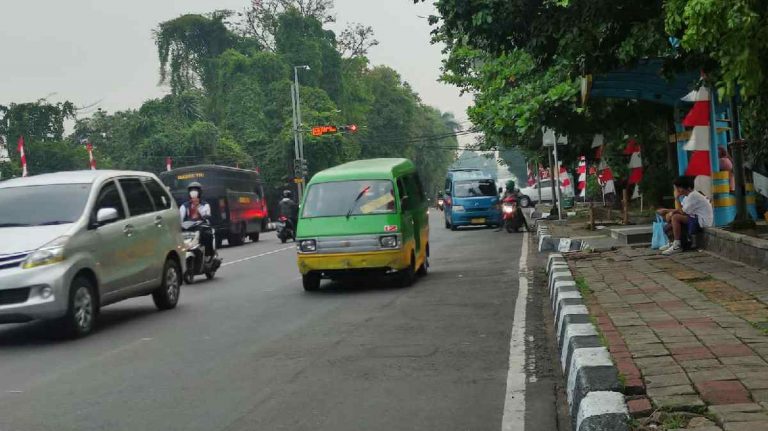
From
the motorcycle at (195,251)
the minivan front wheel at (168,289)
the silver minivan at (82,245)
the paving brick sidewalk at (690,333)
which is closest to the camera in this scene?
the paving brick sidewalk at (690,333)

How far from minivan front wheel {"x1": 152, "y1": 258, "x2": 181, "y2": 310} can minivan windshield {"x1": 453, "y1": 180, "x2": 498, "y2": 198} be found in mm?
21747

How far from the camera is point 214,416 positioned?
5613 millimetres

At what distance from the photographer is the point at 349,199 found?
44.2 ft

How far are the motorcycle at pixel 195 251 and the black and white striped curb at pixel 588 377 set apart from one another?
8.85 m

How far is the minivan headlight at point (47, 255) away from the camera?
8828 millimetres

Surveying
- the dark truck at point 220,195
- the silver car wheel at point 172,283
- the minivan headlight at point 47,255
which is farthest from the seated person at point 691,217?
the dark truck at point 220,195

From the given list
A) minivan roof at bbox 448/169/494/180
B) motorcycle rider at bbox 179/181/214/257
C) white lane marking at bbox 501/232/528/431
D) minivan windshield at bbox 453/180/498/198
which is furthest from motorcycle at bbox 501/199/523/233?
white lane marking at bbox 501/232/528/431

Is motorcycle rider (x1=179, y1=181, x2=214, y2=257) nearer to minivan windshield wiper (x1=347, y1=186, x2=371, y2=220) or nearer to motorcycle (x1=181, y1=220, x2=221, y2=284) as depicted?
motorcycle (x1=181, y1=220, x2=221, y2=284)

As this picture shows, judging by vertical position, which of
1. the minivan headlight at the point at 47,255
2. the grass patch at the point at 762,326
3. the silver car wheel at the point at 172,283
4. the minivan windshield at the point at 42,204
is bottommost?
the grass patch at the point at 762,326

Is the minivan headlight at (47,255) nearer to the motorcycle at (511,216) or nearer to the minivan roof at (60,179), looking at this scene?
the minivan roof at (60,179)

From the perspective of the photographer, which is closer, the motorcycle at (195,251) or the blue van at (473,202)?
the motorcycle at (195,251)

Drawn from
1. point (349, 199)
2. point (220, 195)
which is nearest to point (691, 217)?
point (349, 199)

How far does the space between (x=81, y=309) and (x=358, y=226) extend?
184 inches

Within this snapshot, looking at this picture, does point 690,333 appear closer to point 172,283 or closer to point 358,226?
point 358,226
